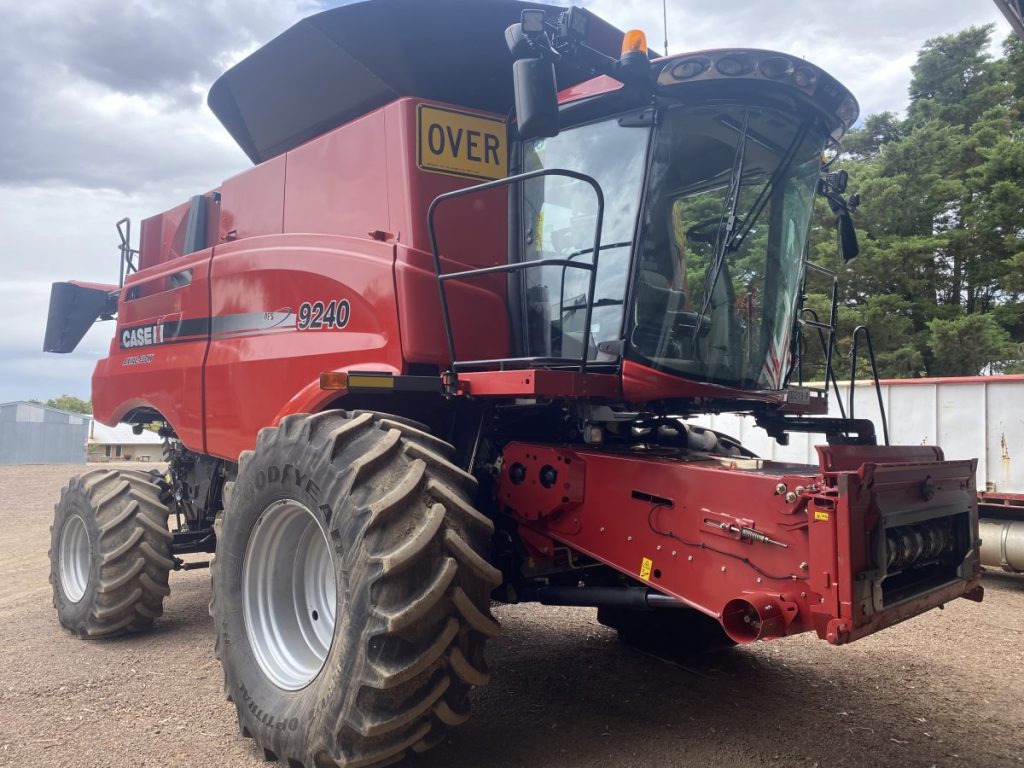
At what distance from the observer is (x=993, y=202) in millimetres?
18812

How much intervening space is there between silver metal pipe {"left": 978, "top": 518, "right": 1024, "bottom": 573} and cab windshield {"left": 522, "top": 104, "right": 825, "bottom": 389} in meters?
6.05

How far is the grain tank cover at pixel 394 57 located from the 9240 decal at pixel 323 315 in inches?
47.1

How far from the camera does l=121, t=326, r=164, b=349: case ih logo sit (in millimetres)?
5992

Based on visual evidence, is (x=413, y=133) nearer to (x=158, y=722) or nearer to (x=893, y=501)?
(x=893, y=501)

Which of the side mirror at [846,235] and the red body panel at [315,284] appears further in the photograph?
the side mirror at [846,235]

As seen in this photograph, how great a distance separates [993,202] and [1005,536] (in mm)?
13402

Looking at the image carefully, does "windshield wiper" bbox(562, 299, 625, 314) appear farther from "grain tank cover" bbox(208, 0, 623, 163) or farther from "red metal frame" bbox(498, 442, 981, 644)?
"grain tank cover" bbox(208, 0, 623, 163)

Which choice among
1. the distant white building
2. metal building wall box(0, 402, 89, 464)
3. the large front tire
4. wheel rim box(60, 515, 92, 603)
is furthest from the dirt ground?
metal building wall box(0, 402, 89, 464)

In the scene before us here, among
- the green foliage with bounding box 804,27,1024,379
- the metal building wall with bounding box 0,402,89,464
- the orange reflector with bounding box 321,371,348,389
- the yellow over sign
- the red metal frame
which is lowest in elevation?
the metal building wall with bounding box 0,402,89,464

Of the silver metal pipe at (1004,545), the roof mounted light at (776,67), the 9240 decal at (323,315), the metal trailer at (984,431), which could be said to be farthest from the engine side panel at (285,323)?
the silver metal pipe at (1004,545)

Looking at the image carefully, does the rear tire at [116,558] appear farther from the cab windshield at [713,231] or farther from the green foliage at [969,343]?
the green foliage at [969,343]

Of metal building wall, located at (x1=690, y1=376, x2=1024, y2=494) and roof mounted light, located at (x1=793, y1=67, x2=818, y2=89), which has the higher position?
roof mounted light, located at (x1=793, y1=67, x2=818, y2=89)

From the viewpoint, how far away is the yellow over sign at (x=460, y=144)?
427 centimetres

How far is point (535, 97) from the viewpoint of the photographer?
3.13m
